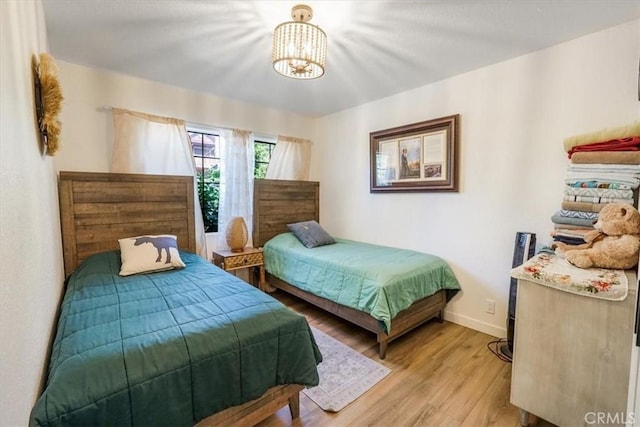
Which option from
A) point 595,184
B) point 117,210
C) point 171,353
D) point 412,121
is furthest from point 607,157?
point 117,210

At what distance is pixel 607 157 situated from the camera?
1706mm

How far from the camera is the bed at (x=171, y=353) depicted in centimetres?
99

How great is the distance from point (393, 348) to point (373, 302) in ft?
1.72

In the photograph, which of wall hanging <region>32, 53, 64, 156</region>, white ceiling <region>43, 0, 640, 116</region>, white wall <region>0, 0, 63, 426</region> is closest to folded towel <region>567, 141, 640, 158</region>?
white ceiling <region>43, 0, 640, 116</region>

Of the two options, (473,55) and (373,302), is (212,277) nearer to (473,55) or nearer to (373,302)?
(373,302)

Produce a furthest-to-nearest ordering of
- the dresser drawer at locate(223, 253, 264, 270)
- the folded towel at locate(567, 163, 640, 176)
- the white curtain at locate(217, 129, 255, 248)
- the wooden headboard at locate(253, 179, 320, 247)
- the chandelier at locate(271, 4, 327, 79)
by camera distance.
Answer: the wooden headboard at locate(253, 179, 320, 247) → the white curtain at locate(217, 129, 255, 248) → the dresser drawer at locate(223, 253, 264, 270) → the folded towel at locate(567, 163, 640, 176) → the chandelier at locate(271, 4, 327, 79)

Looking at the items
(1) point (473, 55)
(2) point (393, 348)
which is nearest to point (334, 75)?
(1) point (473, 55)

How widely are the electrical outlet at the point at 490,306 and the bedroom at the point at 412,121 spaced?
32 mm

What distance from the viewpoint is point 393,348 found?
229cm

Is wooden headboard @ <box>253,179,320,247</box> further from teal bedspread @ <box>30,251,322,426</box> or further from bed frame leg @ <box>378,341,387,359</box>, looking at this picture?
bed frame leg @ <box>378,341,387,359</box>

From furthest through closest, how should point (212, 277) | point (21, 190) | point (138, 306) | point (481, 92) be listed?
point (481, 92)
point (212, 277)
point (138, 306)
point (21, 190)

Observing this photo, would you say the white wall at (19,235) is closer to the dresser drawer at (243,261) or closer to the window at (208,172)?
the dresser drawer at (243,261)

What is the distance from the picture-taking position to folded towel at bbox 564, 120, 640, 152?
5.55 ft

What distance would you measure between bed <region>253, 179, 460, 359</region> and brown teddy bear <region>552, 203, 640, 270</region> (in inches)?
43.8
